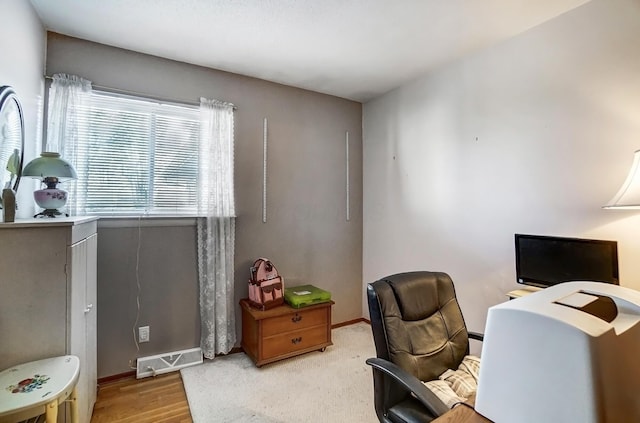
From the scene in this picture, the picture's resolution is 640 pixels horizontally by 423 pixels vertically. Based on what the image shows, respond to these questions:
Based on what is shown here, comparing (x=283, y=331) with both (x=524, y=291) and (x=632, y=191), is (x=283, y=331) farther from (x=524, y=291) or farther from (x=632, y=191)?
(x=632, y=191)

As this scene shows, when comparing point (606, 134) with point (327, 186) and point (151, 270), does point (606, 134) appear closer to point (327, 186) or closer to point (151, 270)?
point (327, 186)

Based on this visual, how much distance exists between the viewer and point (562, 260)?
1.99 m

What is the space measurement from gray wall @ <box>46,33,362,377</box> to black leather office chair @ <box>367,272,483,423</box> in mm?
1805

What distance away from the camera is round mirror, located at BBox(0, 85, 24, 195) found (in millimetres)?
1588

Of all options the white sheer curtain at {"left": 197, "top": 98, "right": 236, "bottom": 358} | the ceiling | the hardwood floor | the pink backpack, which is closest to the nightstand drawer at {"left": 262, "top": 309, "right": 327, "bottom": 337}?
the pink backpack

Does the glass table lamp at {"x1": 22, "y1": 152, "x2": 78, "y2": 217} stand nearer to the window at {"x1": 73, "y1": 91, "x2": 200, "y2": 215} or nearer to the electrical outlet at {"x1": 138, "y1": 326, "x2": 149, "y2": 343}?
the window at {"x1": 73, "y1": 91, "x2": 200, "y2": 215}

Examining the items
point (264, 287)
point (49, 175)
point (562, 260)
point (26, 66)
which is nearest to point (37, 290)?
point (49, 175)

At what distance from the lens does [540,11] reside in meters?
2.07

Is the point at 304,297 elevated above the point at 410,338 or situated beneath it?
situated beneath

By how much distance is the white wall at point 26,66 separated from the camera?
1674 millimetres

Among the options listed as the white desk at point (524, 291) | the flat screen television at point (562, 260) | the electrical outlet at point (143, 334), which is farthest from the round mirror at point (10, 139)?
the flat screen television at point (562, 260)

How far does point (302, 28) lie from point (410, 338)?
216 cm

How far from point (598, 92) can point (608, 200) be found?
0.68 m

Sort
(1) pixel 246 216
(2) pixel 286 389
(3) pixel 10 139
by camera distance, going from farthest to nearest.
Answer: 1. (1) pixel 246 216
2. (2) pixel 286 389
3. (3) pixel 10 139
